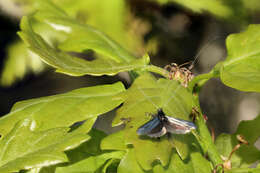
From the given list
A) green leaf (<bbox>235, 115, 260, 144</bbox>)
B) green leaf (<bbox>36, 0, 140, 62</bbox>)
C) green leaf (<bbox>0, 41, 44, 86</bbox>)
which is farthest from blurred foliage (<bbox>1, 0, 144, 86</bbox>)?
green leaf (<bbox>235, 115, 260, 144</bbox>)

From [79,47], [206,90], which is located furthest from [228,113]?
[79,47]

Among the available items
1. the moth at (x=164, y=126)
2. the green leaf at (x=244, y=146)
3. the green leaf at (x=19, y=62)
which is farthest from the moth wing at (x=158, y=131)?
the green leaf at (x=19, y=62)

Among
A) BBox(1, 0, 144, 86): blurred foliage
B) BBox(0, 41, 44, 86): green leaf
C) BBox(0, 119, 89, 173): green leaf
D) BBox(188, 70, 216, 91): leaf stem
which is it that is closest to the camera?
BBox(0, 119, 89, 173): green leaf

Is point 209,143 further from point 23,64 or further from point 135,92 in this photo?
point 23,64

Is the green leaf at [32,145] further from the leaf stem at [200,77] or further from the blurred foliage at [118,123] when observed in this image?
the leaf stem at [200,77]

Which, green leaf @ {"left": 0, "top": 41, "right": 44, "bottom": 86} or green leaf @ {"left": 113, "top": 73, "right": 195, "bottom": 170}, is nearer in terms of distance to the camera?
green leaf @ {"left": 113, "top": 73, "right": 195, "bottom": 170}

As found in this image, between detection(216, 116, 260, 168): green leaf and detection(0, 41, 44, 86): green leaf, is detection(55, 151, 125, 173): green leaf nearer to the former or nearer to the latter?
detection(216, 116, 260, 168): green leaf

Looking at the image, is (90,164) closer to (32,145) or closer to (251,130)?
(32,145)

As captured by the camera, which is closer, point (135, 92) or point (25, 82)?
point (135, 92)
